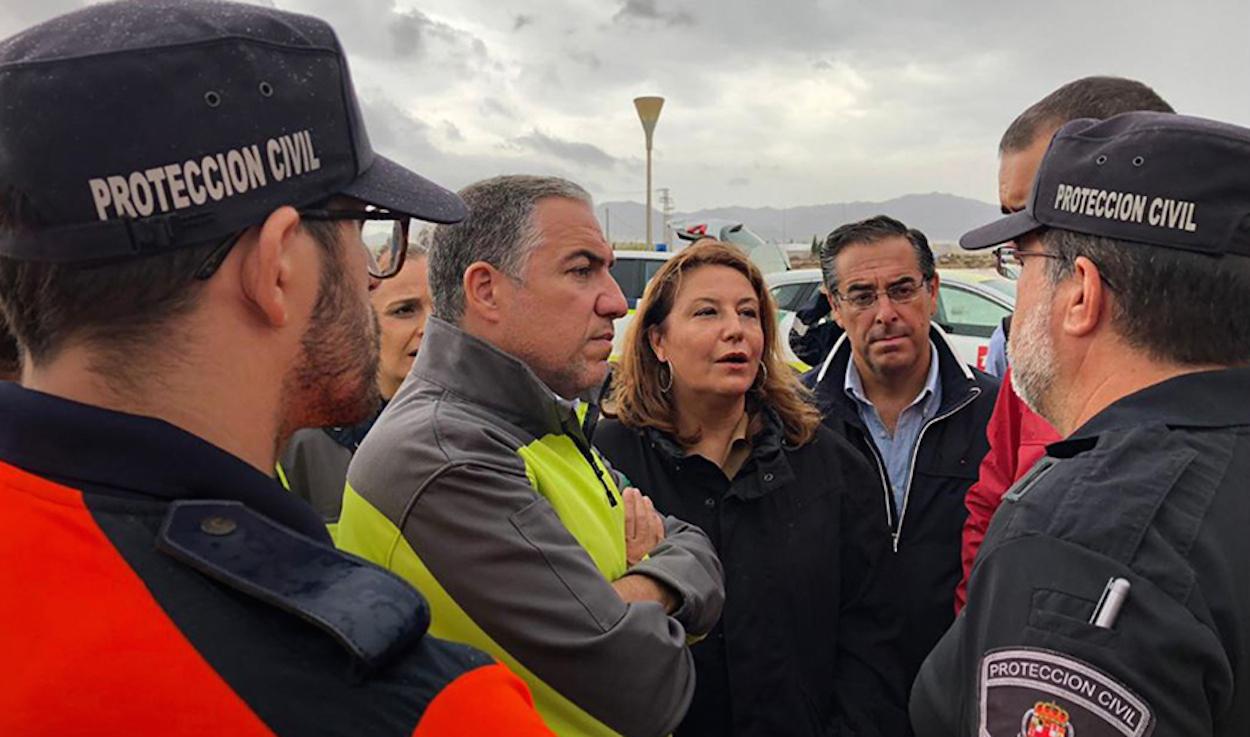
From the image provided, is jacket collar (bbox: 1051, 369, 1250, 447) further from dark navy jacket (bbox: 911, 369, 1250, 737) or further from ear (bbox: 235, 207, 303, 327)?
ear (bbox: 235, 207, 303, 327)

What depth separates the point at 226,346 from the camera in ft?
3.16

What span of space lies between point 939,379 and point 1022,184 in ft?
2.75

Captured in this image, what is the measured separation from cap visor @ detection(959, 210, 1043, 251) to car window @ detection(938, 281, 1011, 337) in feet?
23.4

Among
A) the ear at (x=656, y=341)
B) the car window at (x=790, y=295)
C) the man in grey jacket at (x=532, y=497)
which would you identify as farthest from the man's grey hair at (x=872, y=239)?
the car window at (x=790, y=295)

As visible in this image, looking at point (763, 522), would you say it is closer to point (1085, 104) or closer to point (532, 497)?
point (532, 497)

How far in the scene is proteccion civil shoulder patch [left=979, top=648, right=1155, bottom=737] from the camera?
1132 millimetres

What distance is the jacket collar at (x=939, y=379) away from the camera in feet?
10.1

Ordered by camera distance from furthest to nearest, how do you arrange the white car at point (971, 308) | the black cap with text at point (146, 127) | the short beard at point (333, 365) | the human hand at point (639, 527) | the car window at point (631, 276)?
the car window at point (631, 276) → the white car at point (971, 308) → the human hand at point (639, 527) → the short beard at point (333, 365) → the black cap with text at point (146, 127)

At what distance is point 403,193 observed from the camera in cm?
119

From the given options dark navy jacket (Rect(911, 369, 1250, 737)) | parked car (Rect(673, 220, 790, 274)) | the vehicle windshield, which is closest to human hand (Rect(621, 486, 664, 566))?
dark navy jacket (Rect(911, 369, 1250, 737))

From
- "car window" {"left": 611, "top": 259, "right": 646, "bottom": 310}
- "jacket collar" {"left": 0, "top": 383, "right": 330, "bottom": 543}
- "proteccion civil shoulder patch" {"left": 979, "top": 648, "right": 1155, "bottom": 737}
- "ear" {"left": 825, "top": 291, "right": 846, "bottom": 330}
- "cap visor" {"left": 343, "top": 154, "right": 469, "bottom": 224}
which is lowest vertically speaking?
"car window" {"left": 611, "top": 259, "right": 646, "bottom": 310}

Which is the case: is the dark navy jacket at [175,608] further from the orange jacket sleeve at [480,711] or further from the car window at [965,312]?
the car window at [965,312]

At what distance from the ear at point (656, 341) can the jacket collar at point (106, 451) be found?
7.14 ft

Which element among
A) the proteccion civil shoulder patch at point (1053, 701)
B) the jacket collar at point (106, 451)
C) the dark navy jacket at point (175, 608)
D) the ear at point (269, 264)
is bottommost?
the proteccion civil shoulder patch at point (1053, 701)
